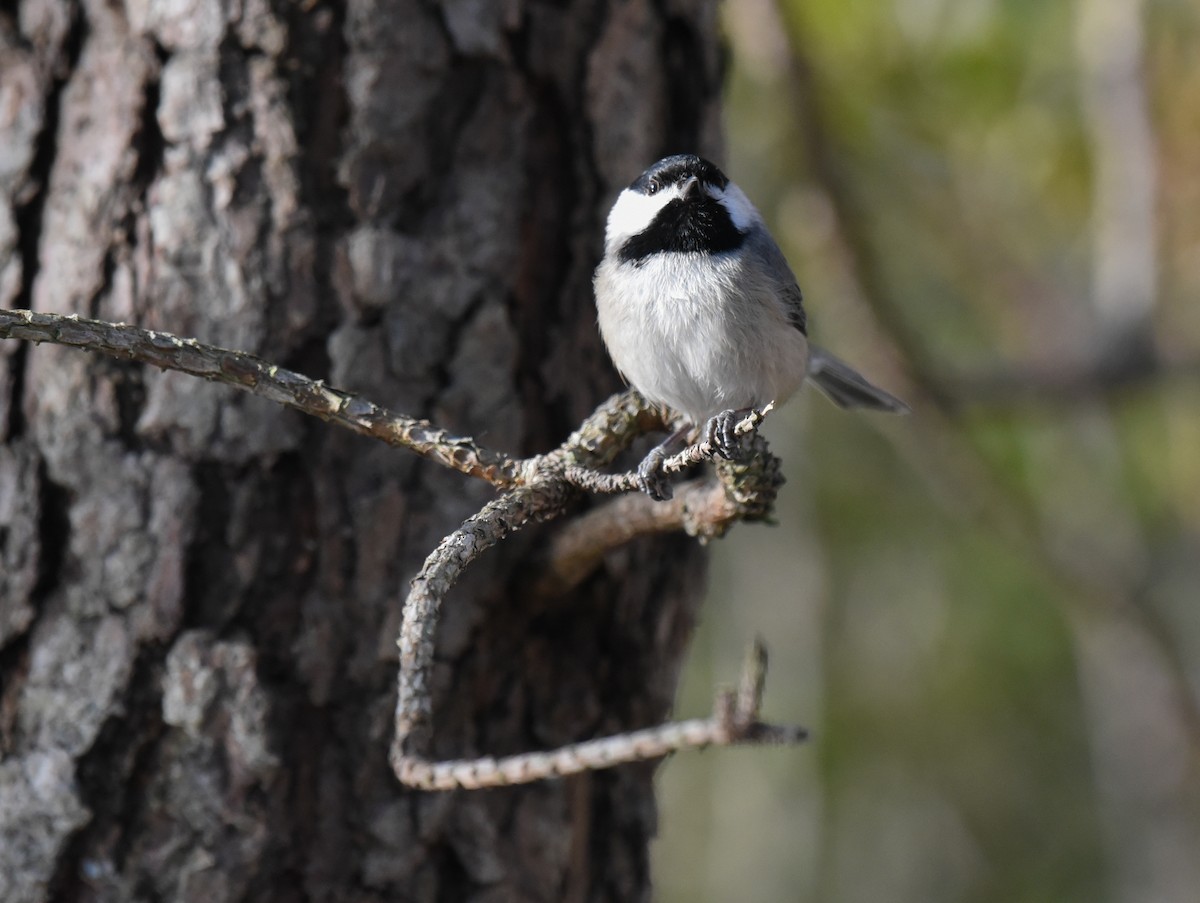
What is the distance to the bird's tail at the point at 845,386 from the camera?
9.23 ft

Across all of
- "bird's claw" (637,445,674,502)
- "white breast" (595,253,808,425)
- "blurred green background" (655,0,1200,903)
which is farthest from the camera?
"blurred green background" (655,0,1200,903)

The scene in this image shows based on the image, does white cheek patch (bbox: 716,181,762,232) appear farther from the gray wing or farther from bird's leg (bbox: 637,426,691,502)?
bird's leg (bbox: 637,426,691,502)

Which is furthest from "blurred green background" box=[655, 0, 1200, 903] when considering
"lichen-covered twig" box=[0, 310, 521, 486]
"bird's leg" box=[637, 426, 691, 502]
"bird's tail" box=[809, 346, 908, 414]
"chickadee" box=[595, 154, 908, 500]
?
"lichen-covered twig" box=[0, 310, 521, 486]

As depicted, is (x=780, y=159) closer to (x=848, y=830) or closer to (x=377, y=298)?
(x=377, y=298)

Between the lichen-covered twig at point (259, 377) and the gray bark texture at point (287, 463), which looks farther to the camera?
the gray bark texture at point (287, 463)

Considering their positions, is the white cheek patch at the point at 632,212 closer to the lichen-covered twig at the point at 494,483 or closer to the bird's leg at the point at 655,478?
the bird's leg at the point at 655,478

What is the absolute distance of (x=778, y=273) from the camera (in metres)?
2.59

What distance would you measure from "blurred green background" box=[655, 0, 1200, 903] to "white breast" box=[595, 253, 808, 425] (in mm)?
698

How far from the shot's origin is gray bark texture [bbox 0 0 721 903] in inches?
72.2

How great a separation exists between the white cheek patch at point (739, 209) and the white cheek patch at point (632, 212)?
20 centimetres

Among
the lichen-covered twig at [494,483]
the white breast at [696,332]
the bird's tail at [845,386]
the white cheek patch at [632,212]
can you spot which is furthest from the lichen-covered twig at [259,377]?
the bird's tail at [845,386]

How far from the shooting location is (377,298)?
2016 mm

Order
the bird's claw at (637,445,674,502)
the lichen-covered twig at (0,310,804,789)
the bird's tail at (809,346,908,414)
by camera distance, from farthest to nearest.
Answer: the bird's tail at (809,346,908,414), the bird's claw at (637,445,674,502), the lichen-covered twig at (0,310,804,789)

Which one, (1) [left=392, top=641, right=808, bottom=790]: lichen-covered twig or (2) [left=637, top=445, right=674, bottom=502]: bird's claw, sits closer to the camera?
(1) [left=392, top=641, right=808, bottom=790]: lichen-covered twig
